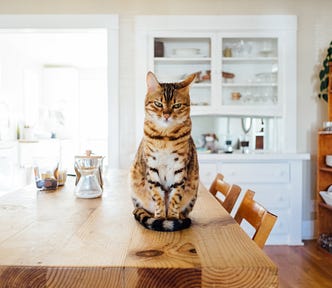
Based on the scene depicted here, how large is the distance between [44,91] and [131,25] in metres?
4.34

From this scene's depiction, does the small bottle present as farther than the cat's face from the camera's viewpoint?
Yes

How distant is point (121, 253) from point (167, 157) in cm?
29

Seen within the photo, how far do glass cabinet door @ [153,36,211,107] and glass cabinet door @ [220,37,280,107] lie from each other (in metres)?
0.17

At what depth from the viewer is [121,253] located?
0.73m

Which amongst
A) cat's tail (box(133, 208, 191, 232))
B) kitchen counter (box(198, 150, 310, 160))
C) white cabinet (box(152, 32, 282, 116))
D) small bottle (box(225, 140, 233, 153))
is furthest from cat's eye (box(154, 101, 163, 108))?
small bottle (box(225, 140, 233, 153))

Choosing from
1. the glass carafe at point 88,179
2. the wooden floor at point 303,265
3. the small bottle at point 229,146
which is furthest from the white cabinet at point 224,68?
the glass carafe at point 88,179

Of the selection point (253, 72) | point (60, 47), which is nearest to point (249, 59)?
point (253, 72)

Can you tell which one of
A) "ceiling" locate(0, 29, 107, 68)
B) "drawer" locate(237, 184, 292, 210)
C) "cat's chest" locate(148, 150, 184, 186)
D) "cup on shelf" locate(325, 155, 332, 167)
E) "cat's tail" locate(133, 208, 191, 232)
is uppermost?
"ceiling" locate(0, 29, 107, 68)

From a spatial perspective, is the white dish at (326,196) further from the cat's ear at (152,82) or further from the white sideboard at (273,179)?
the cat's ear at (152,82)

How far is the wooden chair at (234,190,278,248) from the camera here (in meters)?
1.03

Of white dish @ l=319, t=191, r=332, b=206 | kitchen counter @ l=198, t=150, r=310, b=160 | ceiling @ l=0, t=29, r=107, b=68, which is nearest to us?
white dish @ l=319, t=191, r=332, b=206

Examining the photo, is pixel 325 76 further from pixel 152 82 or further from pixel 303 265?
pixel 152 82

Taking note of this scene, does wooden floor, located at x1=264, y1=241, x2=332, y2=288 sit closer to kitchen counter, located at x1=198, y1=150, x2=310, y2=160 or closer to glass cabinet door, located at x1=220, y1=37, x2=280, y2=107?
kitchen counter, located at x1=198, y1=150, x2=310, y2=160

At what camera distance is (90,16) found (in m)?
3.35
